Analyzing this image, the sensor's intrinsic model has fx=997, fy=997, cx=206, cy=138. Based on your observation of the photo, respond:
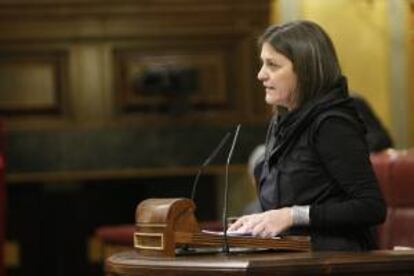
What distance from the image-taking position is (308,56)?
213 cm

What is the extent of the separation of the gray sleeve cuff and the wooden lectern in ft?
0.31

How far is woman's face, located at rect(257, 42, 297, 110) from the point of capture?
2.15m

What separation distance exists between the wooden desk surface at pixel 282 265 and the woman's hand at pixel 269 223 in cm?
20

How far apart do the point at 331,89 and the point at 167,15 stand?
11.2 ft

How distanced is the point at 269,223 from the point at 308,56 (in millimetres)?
381

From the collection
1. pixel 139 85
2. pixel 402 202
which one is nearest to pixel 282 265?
pixel 402 202

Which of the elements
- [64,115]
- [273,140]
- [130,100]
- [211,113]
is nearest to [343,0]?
[211,113]

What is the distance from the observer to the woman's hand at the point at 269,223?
199 centimetres

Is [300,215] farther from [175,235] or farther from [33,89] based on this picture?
[33,89]

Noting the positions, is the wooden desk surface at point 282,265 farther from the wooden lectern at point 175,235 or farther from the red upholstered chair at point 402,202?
the red upholstered chair at point 402,202

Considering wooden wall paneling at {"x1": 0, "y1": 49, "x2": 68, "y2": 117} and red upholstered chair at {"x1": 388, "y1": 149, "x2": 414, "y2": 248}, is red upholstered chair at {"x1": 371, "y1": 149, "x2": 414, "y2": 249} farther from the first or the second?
wooden wall paneling at {"x1": 0, "y1": 49, "x2": 68, "y2": 117}

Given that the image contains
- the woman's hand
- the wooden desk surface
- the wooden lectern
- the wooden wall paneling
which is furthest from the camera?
the wooden wall paneling

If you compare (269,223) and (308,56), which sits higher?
(308,56)

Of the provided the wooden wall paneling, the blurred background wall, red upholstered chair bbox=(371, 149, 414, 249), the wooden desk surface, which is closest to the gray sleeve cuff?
the wooden desk surface
